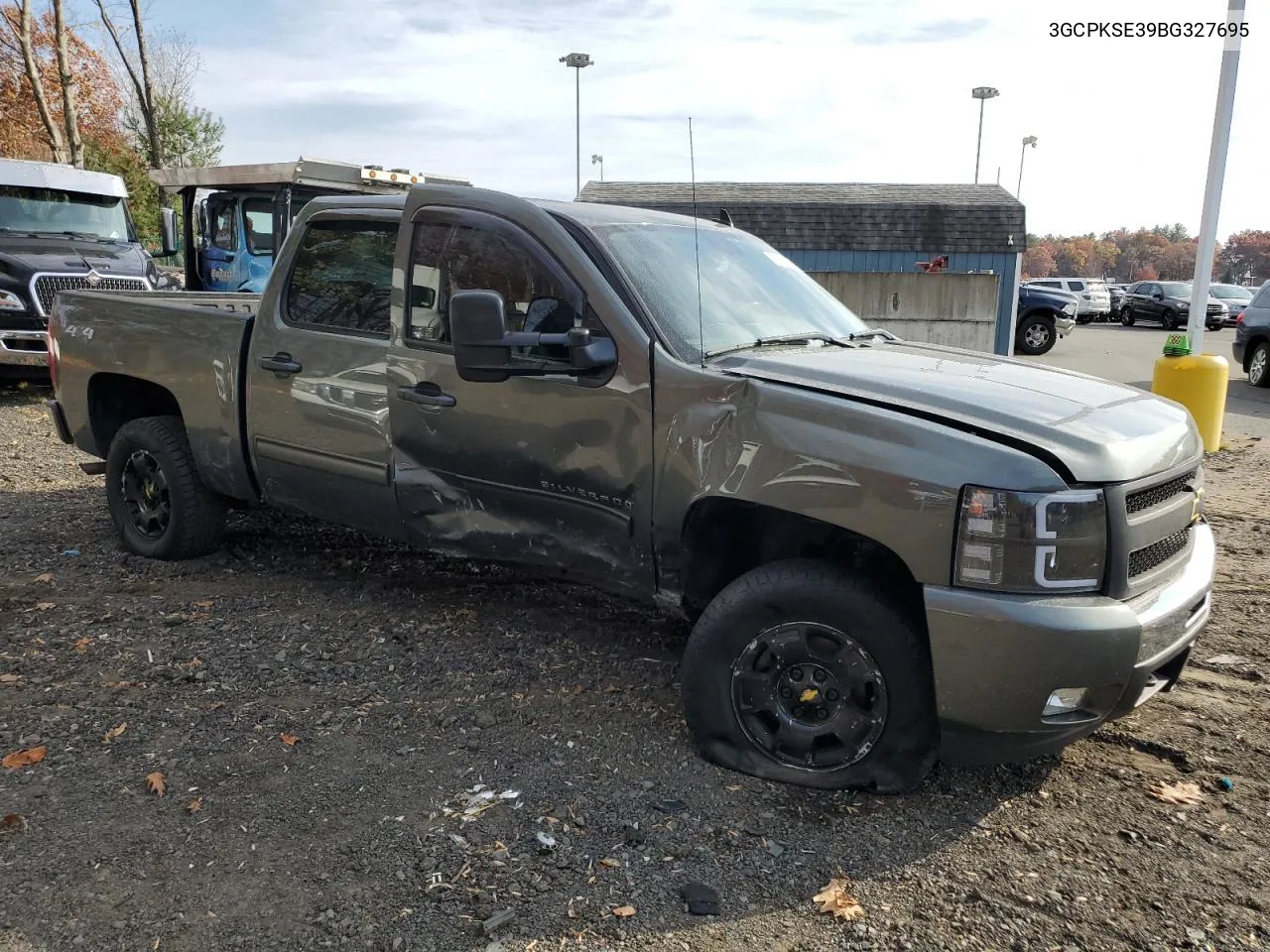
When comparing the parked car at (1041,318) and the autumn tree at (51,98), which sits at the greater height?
the autumn tree at (51,98)

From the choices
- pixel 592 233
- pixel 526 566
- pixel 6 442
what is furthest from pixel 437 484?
pixel 6 442

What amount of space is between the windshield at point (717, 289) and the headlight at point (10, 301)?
9478 millimetres

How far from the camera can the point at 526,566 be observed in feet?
13.4

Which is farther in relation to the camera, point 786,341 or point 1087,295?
point 1087,295

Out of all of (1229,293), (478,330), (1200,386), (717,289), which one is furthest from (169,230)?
(1229,293)

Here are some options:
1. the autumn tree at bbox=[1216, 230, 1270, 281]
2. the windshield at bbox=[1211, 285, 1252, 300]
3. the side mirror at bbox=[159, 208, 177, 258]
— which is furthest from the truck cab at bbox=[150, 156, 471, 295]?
the autumn tree at bbox=[1216, 230, 1270, 281]

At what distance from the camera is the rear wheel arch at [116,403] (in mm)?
5633

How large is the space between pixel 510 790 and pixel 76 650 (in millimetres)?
2303

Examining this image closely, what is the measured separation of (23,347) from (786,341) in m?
10.3

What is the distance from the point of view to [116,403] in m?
5.80

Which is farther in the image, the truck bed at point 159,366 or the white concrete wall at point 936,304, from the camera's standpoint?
the white concrete wall at point 936,304

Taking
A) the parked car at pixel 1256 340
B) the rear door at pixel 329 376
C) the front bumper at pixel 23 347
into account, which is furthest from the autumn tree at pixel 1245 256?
the rear door at pixel 329 376

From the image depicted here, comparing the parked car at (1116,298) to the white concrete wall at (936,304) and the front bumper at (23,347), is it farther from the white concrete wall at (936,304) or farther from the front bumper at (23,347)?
the front bumper at (23,347)

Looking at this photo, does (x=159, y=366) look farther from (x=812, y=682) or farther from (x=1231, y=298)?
(x=1231, y=298)
